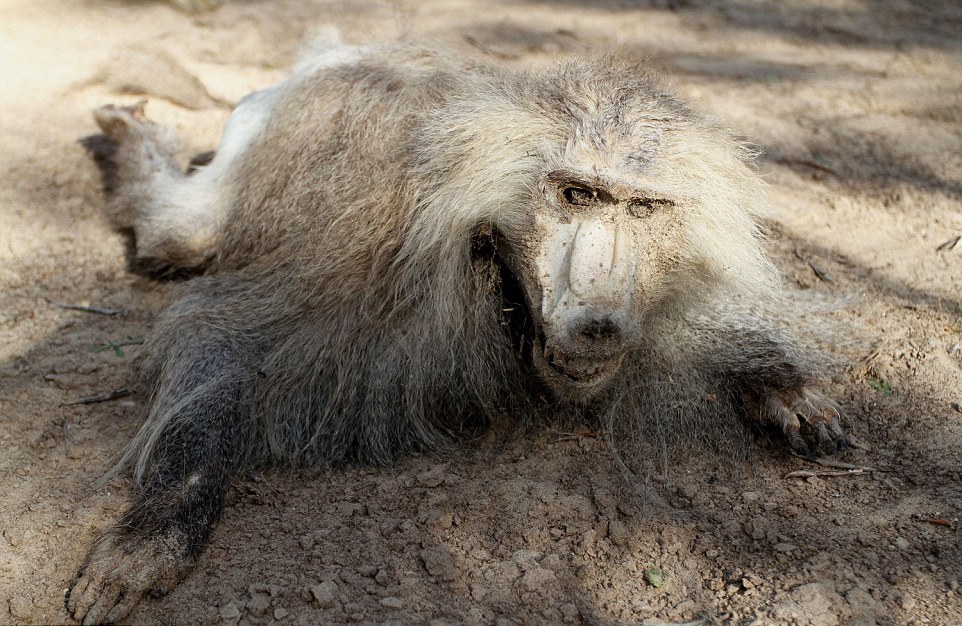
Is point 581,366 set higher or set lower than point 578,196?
lower

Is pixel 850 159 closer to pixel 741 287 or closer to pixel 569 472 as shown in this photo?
pixel 741 287

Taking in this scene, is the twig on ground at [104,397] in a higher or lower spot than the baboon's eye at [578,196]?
lower

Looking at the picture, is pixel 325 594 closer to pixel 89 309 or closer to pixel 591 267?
pixel 591 267

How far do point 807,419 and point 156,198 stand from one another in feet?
9.83

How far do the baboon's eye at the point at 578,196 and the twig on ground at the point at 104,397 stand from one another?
71.8 inches

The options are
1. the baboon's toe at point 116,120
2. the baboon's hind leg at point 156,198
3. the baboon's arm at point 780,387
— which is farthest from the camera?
the baboon's toe at point 116,120

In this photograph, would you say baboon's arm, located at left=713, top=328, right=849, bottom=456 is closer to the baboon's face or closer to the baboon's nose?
the baboon's face

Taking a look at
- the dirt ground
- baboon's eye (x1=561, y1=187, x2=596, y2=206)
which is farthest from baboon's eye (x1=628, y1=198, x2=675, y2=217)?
the dirt ground

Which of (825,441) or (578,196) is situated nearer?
(578,196)

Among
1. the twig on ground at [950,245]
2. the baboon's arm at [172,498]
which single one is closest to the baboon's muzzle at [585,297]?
the baboon's arm at [172,498]

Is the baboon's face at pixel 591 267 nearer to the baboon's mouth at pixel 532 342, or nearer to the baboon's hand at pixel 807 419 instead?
the baboon's mouth at pixel 532 342

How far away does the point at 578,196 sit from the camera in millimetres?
2463

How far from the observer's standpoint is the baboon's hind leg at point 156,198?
3.87m

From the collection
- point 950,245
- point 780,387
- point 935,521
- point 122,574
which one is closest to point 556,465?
point 780,387
